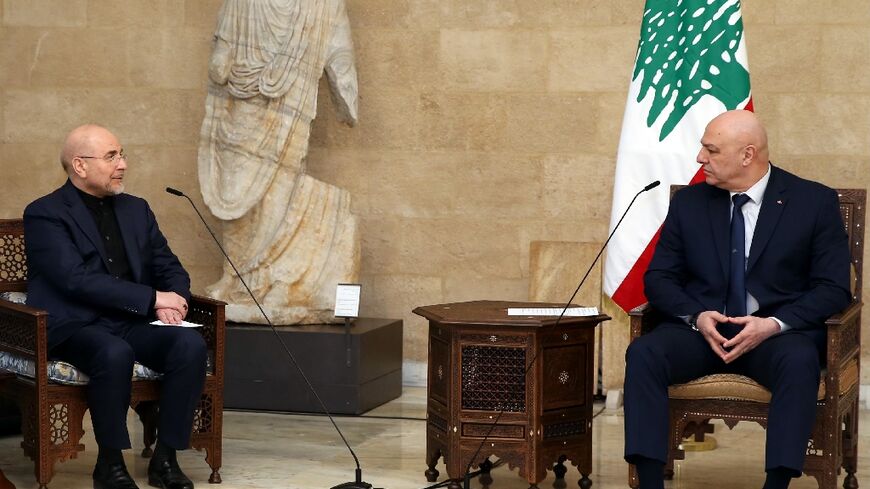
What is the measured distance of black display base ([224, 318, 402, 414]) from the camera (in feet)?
21.3

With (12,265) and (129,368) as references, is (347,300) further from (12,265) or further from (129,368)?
(129,368)

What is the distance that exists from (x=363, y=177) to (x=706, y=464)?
2.80m

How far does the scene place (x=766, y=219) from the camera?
466cm

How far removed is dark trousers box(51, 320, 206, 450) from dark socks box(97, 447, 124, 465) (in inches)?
1.2

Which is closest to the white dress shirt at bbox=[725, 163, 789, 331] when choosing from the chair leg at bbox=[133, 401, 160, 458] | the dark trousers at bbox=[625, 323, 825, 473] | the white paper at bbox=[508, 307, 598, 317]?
the dark trousers at bbox=[625, 323, 825, 473]

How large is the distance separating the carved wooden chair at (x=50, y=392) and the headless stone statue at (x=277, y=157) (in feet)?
4.84

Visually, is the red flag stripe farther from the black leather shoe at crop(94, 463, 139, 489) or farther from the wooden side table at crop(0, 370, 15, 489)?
the wooden side table at crop(0, 370, 15, 489)

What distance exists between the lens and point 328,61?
22.1 feet

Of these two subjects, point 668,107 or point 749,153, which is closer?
point 749,153

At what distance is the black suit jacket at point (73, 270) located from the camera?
486 centimetres

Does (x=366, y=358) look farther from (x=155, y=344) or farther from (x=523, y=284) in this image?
(x=155, y=344)

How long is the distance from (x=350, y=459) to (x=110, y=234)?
1328mm

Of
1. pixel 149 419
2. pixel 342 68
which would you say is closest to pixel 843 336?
pixel 149 419

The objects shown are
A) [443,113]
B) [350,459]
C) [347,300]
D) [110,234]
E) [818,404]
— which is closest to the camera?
[818,404]
